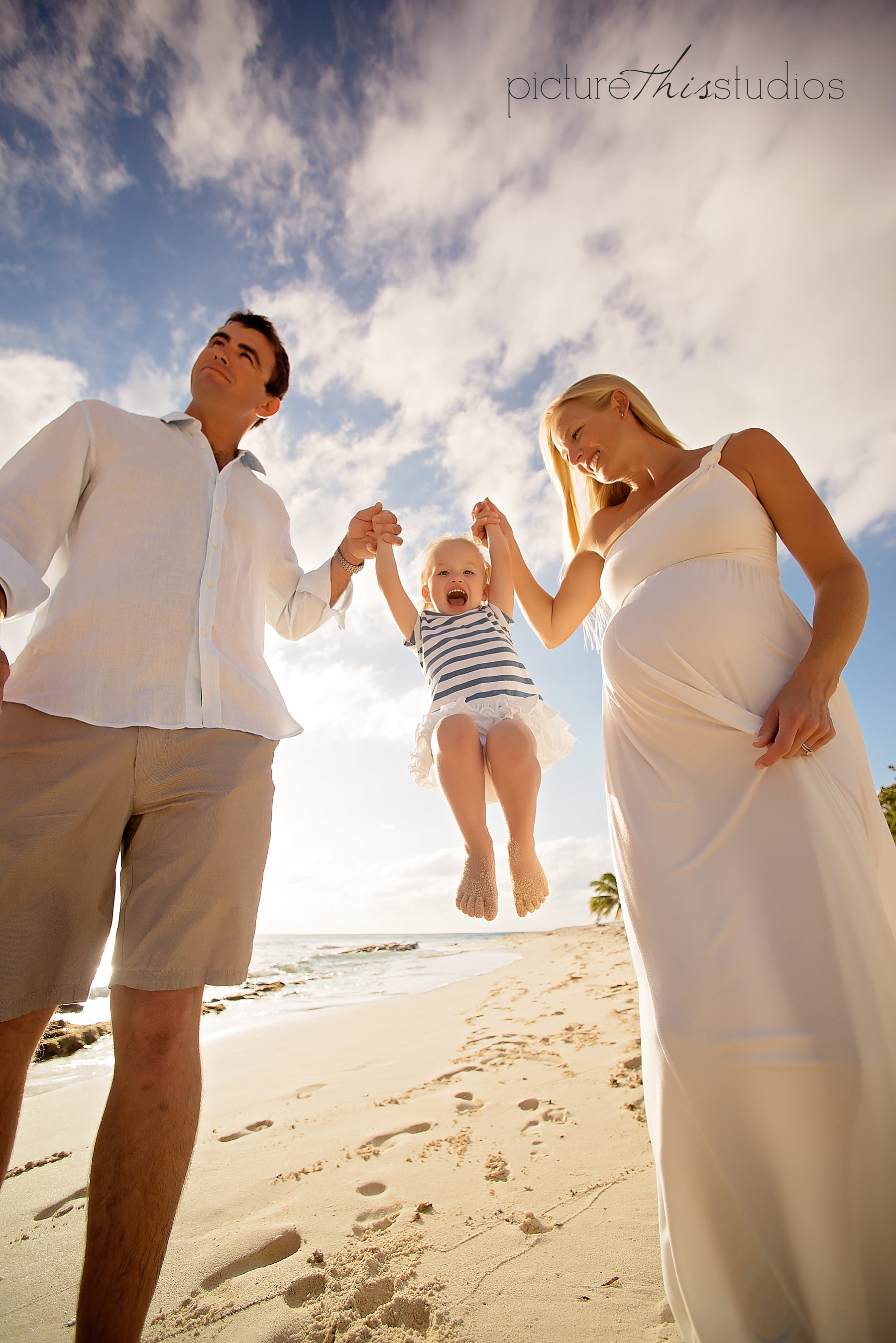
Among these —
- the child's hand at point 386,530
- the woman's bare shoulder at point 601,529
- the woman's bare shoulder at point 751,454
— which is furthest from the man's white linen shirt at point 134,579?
the woman's bare shoulder at point 751,454

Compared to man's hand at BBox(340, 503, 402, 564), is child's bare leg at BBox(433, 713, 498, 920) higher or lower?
lower

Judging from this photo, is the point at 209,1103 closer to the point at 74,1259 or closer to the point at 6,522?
the point at 74,1259

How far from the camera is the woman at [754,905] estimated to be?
5.14 feet

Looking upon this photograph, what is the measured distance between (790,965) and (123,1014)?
5.74 ft

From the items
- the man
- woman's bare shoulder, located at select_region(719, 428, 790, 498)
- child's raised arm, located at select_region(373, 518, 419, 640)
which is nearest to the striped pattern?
child's raised arm, located at select_region(373, 518, 419, 640)

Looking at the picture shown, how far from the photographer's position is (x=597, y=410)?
2996 millimetres

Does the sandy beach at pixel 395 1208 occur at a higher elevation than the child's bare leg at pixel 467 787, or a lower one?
lower

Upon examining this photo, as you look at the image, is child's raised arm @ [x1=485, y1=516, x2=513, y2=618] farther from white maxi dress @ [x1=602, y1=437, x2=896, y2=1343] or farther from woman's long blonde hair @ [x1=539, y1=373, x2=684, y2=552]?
white maxi dress @ [x1=602, y1=437, x2=896, y2=1343]

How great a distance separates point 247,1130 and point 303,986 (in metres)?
10.4

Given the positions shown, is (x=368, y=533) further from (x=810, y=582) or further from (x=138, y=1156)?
(x=138, y=1156)

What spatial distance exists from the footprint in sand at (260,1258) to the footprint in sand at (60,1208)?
1166 millimetres

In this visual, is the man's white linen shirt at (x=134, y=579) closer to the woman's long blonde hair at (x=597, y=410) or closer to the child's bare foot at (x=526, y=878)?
the child's bare foot at (x=526, y=878)

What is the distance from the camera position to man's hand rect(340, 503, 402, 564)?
10.4 feet

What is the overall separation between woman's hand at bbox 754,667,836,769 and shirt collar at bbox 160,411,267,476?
6.98ft
